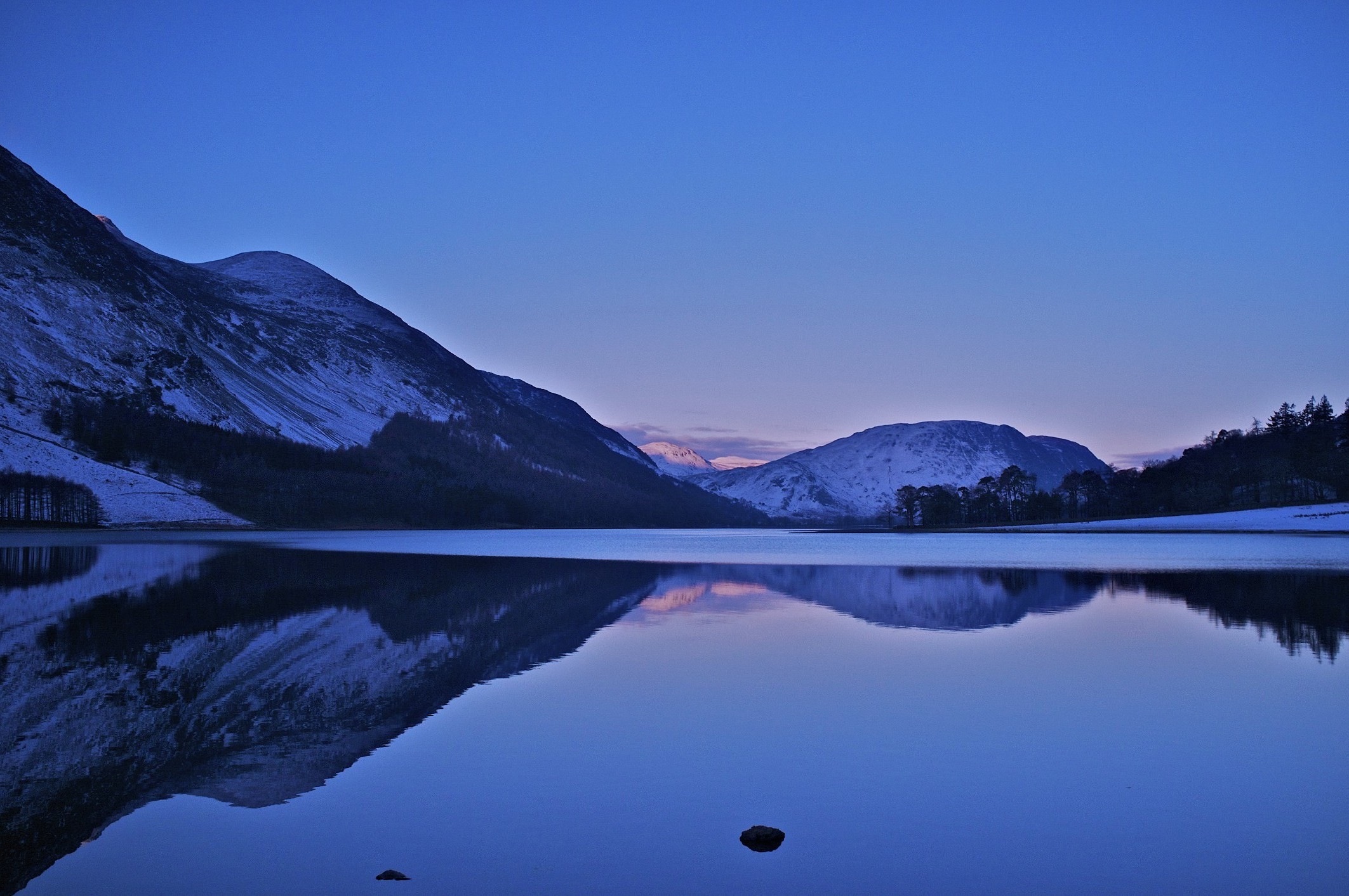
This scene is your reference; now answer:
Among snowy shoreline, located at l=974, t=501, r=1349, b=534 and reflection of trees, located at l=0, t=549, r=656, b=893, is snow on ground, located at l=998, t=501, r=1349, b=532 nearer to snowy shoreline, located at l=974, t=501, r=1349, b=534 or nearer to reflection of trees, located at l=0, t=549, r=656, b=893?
snowy shoreline, located at l=974, t=501, r=1349, b=534

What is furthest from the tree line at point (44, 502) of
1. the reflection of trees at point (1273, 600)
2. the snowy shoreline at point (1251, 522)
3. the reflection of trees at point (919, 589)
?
the snowy shoreline at point (1251, 522)

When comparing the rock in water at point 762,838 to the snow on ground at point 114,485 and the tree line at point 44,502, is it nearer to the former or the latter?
the tree line at point 44,502

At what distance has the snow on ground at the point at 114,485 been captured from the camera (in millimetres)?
178375

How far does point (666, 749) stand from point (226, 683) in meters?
11.4

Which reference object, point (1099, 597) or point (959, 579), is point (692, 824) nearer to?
point (1099, 597)

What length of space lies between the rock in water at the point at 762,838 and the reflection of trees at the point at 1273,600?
71.6 ft

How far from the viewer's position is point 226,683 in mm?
21719

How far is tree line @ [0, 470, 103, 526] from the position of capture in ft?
501

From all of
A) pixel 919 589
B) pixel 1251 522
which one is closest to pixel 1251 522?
pixel 1251 522

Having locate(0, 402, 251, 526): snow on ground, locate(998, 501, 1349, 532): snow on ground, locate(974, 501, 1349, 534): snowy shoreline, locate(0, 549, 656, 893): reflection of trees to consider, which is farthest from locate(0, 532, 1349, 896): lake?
locate(0, 402, 251, 526): snow on ground

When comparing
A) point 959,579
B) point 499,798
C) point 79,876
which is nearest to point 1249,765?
point 499,798

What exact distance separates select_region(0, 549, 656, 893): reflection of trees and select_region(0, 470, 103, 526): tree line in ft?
438

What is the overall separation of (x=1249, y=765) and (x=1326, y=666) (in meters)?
11.9

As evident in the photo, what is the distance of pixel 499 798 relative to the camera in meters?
13.6
